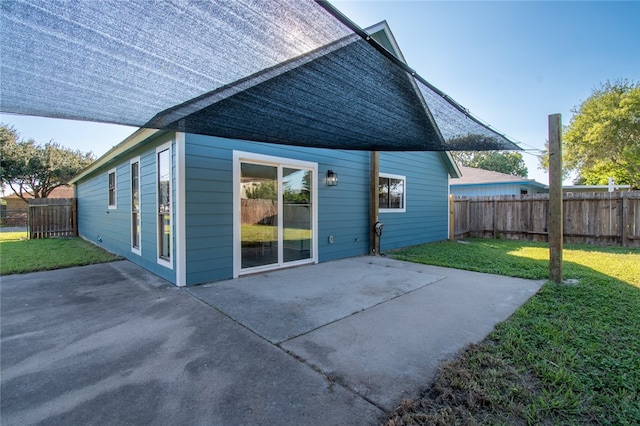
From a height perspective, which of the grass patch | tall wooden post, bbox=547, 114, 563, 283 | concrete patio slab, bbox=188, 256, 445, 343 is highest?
→ tall wooden post, bbox=547, 114, 563, 283

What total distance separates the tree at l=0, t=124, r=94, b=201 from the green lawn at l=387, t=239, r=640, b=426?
22.0m

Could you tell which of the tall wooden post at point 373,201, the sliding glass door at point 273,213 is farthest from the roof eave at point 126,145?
the tall wooden post at point 373,201

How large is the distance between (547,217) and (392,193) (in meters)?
4.91

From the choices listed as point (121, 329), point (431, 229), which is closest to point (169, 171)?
point (121, 329)

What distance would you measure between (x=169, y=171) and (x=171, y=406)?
3627 mm

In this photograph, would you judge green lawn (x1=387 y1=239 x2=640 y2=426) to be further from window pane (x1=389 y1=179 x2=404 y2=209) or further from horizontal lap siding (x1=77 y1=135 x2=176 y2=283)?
window pane (x1=389 y1=179 x2=404 y2=209)

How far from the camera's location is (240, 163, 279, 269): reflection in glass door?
16.3ft

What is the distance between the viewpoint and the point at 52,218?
37.8ft

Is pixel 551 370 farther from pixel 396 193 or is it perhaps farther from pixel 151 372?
pixel 396 193

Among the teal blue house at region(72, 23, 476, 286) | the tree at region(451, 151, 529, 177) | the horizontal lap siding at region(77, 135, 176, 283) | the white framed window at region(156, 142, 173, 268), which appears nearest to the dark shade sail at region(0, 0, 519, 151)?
the teal blue house at region(72, 23, 476, 286)

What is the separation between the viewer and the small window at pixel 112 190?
293 inches

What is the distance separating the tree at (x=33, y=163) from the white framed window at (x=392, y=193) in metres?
18.8

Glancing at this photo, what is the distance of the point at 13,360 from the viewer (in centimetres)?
229

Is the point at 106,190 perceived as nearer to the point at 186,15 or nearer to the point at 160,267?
the point at 160,267
